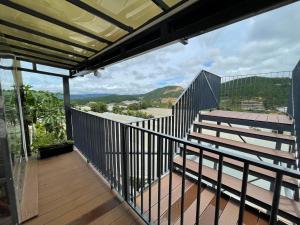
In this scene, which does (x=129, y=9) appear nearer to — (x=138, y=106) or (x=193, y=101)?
(x=193, y=101)

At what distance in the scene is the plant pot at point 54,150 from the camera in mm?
3932

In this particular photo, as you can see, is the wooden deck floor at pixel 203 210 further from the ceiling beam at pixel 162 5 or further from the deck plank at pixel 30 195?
the ceiling beam at pixel 162 5

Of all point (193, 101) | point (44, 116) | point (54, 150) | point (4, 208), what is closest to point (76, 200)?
point (4, 208)

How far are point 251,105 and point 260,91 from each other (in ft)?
1.50

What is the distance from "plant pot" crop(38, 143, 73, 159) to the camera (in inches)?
155

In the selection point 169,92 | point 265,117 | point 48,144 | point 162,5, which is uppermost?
point 162,5

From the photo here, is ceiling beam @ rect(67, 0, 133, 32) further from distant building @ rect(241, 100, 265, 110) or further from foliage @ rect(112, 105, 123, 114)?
foliage @ rect(112, 105, 123, 114)

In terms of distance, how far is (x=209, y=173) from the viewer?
2381 mm

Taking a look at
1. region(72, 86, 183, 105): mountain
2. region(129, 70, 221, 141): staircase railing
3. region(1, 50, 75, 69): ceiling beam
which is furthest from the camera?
region(72, 86, 183, 105): mountain

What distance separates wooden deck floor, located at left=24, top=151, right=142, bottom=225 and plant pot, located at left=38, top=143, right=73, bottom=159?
55 cm

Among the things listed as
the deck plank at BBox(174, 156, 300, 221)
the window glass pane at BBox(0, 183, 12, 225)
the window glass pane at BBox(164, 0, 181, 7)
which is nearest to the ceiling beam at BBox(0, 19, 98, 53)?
the window glass pane at BBox(164, 0, 181, 7)

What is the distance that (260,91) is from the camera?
4617 mm

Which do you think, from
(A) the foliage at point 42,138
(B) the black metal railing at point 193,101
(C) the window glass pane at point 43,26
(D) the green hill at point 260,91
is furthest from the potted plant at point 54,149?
(D) the green hill at point 260,91

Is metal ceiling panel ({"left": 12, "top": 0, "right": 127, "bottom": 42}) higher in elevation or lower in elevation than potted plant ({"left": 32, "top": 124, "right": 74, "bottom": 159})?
higher
